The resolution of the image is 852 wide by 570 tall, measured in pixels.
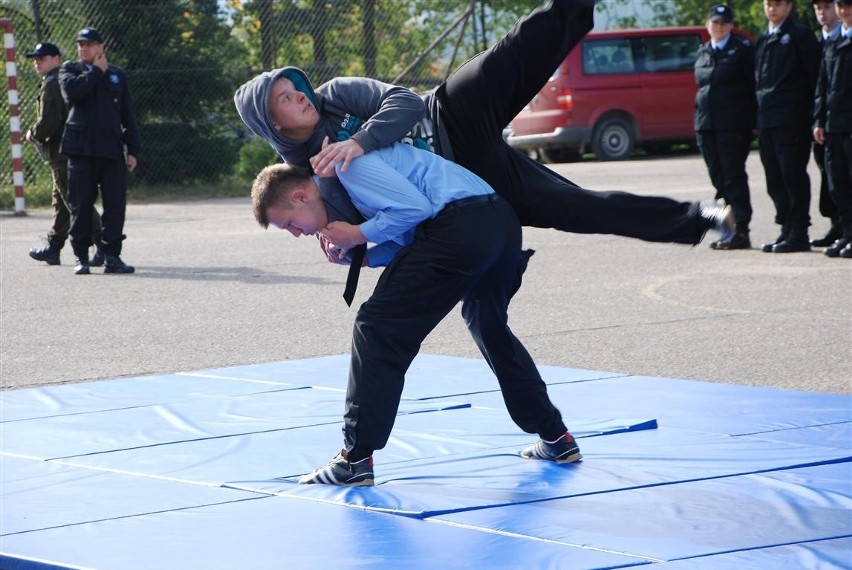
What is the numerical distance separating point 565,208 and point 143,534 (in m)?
1.75

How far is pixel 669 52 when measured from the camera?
949 inches

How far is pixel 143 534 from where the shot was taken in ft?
14.4

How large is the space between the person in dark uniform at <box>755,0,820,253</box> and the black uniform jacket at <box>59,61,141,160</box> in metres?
5.56

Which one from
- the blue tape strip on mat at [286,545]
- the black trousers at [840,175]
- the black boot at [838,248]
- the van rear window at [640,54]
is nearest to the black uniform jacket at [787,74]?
the black trousers at [840,175]

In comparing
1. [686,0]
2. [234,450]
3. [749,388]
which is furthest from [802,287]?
[686,0]

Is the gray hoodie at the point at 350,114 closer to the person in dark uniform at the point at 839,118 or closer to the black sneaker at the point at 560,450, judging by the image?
the black sneaker at the point at 560,450

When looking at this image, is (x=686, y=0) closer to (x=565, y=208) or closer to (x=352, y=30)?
(x=352, y=30)

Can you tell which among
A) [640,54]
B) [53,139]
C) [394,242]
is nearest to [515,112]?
[394,242]

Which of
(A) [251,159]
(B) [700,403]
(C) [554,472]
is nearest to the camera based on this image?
(C) [554,472]

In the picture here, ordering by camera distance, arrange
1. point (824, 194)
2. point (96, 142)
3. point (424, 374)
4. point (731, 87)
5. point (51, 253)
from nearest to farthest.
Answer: point (424, 374) → point (96, 142) → point (824, 194) → point (731, 87) → point (51, 253)

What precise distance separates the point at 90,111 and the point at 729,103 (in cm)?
556

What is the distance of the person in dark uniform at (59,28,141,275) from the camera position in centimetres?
1173

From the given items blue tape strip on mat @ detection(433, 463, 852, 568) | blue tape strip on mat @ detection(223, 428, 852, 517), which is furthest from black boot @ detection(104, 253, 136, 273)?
blue tape strip on mat @ detection(433, 463, 852, 568)

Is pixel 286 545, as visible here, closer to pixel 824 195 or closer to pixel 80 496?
pixel 80 496
